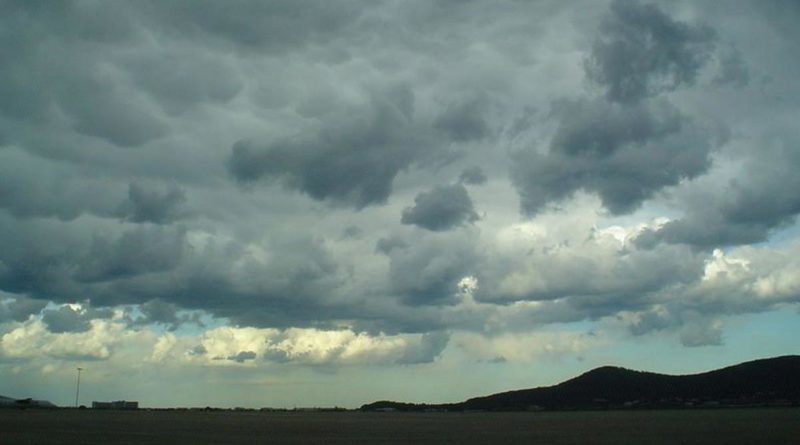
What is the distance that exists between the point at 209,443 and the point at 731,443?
51.8m

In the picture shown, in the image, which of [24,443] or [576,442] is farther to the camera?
[576,442]

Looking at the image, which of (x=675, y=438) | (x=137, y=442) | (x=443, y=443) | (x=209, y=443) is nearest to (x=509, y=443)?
(x=443, y=443)

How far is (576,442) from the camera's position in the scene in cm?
7688

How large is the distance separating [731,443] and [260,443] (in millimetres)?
46665

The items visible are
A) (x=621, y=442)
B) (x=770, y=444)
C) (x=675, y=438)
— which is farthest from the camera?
(x=675, y=438)

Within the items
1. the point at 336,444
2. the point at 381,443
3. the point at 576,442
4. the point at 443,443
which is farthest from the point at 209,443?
the point at 576,442

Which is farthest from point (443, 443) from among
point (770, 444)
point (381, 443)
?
point (770, 444)

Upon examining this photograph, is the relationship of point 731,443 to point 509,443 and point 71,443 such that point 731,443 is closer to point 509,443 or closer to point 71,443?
point 509,443

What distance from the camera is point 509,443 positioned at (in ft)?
245

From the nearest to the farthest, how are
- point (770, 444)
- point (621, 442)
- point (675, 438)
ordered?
1. point (770, 444)
2. point (621, 442)
3. point (675, 438)

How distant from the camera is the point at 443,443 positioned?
7600 cm

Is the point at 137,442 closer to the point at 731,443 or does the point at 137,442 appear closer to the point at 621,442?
the point at 621,442

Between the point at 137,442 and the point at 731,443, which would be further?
the point at 137,442

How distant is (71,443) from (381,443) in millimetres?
30948
